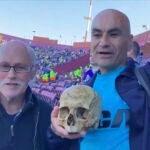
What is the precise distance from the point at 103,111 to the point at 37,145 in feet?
1.73

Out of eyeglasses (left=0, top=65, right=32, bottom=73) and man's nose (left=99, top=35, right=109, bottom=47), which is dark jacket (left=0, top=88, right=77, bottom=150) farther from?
man's nose (left=99, top=35, right=109, bottom=47)

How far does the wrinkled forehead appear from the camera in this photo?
6.29 ft

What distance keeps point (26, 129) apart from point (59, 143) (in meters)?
0.36

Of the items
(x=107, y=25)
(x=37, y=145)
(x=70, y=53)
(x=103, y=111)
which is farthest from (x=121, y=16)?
(x=70, y=53)

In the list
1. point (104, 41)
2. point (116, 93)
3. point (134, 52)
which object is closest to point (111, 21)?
point (104, 41)

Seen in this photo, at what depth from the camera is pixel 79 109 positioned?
1.61 meters

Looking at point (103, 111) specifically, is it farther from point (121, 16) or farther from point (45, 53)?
point (45, 53)

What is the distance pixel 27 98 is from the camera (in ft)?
7.24

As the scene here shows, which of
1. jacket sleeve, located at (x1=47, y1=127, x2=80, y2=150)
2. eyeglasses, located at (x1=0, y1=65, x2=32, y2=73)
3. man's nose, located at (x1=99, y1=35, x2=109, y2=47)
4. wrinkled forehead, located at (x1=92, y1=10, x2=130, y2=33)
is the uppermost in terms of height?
wrinkled forehead, located at (x1=92, y1=10, x2=130, y2=33)

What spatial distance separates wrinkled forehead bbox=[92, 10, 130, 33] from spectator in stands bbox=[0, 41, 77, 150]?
0.53m

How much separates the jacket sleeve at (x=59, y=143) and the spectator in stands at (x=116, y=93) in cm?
7

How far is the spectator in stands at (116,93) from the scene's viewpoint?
5.70 ft

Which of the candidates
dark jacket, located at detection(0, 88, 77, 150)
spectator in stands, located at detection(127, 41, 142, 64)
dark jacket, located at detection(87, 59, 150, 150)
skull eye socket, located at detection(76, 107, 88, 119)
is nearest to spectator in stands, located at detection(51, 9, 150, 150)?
dark jacket, located at detection(87, 59, 150, 150)

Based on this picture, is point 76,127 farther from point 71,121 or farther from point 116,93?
point 116,93
